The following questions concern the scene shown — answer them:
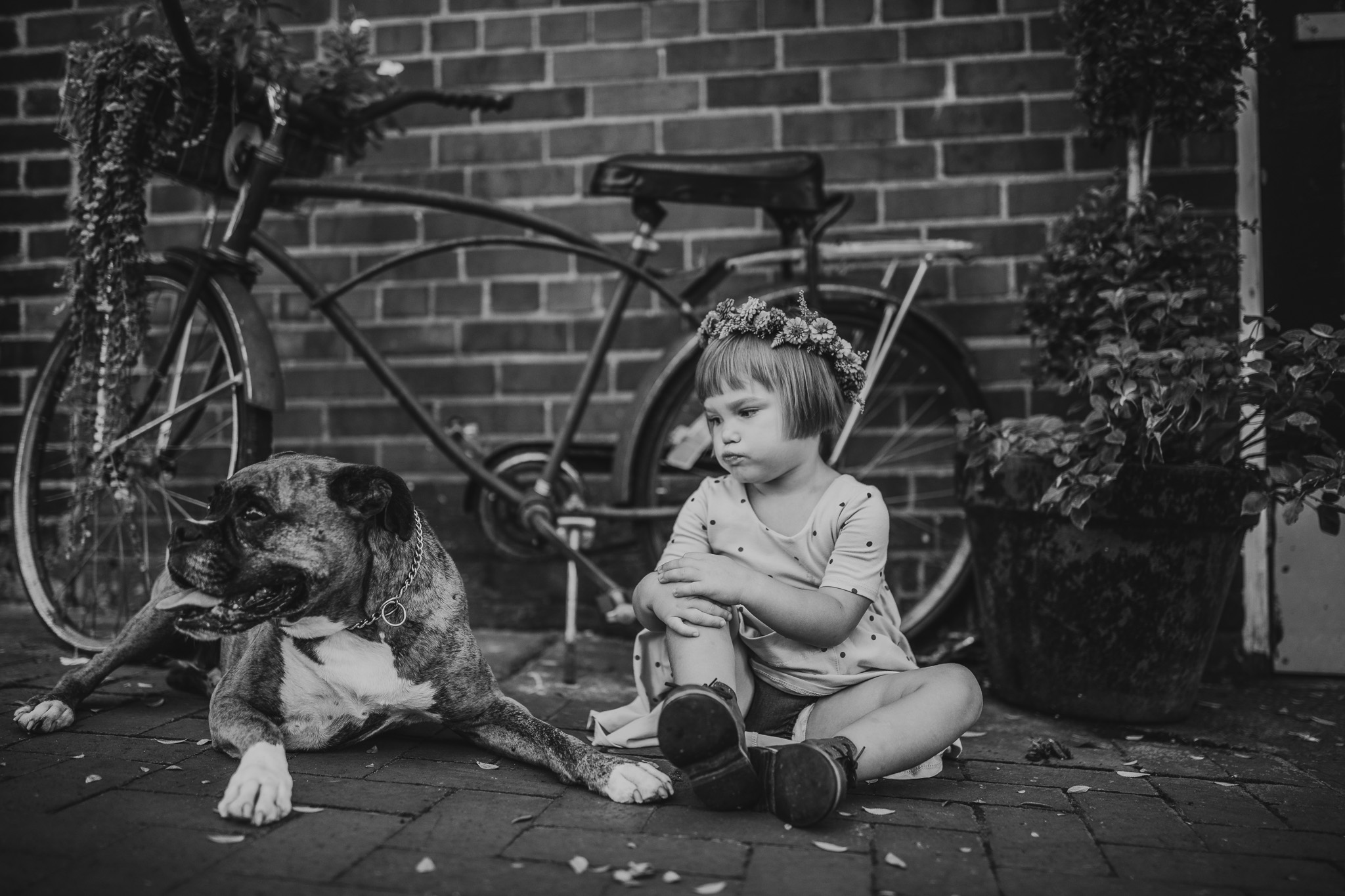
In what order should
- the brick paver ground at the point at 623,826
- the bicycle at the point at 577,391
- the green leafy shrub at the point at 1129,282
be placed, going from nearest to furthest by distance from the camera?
the brick paver ground at the point at 623,826 < the green leafy shrub at the point at 1129,282 < the bicycle at the point at 577,391

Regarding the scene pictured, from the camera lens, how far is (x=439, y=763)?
2.34 meters

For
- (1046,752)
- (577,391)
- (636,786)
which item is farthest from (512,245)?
(1046,752)

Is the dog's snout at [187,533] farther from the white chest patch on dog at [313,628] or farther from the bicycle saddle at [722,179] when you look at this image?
the bicycle saddle at [722,179]

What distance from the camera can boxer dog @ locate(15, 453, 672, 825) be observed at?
6.97ft

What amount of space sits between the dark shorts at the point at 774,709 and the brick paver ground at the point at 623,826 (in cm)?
25

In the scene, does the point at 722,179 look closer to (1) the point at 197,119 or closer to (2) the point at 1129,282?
(2) the point at 1129,282

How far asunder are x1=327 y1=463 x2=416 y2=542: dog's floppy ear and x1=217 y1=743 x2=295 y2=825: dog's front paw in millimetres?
532

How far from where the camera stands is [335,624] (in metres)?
2.26

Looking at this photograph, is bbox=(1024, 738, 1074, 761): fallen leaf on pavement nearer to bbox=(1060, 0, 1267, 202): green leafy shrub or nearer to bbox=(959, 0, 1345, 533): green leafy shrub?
bbox=(959, 0, 1345, 533): green leafy shrub

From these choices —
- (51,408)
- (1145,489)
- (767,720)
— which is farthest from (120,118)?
(1145,489)

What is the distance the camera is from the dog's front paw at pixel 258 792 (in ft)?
6.16

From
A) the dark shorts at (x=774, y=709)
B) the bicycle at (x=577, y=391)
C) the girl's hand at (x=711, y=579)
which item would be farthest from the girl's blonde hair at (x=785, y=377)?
the bicycle at (x=577, y=391)

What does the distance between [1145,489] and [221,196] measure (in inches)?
112

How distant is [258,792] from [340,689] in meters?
0.38
